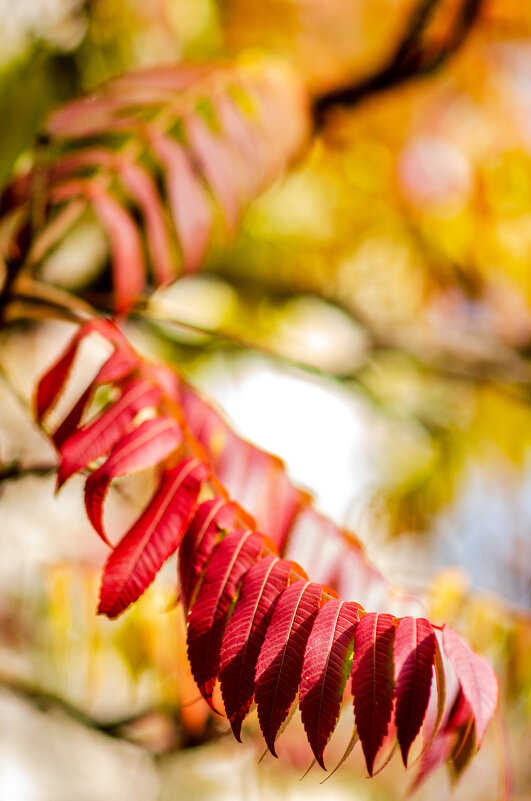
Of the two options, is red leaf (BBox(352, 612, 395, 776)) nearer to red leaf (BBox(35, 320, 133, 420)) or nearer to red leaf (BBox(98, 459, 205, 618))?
red leaf (BBox(98, 459, 205, 618))

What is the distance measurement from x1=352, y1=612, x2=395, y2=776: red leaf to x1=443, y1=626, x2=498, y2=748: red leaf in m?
0.06

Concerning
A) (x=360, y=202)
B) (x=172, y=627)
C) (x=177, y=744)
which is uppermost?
(x=360, y=202)

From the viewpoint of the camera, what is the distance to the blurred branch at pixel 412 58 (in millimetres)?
1894

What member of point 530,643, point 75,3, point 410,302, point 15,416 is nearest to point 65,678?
point 15,416

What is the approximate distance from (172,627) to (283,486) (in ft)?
2.72

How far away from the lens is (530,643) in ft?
4.97

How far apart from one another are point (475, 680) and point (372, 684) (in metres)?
0.11

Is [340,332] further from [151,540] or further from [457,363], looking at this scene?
[151,540]

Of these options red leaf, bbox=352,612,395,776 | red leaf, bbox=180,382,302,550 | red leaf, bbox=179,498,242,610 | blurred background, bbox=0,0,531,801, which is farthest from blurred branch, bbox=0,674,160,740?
red leaf, bbox=352,612,395,776

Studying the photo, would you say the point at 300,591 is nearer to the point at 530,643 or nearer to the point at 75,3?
the point at 530,643

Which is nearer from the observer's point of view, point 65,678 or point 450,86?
point 65,678

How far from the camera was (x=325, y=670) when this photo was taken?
1.69 feet

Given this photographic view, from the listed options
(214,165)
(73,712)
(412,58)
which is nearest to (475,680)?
(214,165)

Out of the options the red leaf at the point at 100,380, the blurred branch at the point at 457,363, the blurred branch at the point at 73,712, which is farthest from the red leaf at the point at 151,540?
the blurred branch at the point at 457,363
